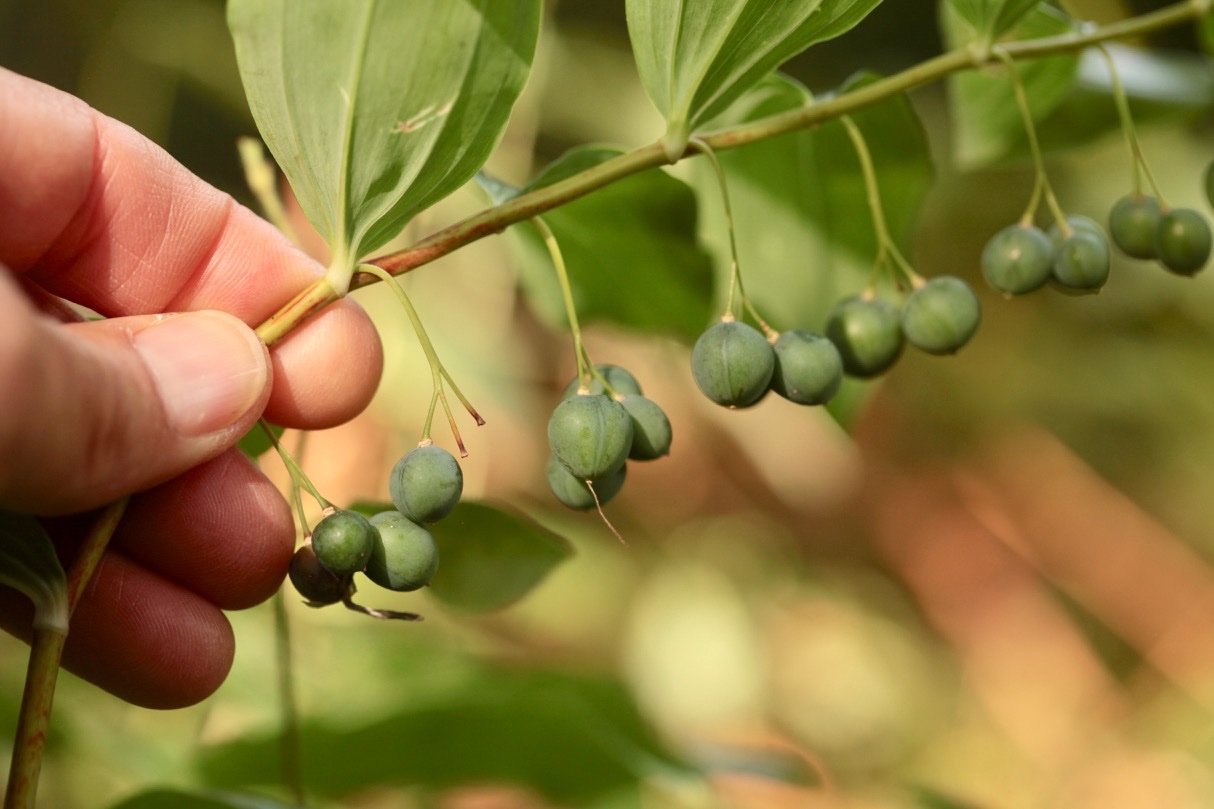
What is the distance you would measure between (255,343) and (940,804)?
3.09ft

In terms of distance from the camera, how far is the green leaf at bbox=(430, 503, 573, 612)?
86 cm

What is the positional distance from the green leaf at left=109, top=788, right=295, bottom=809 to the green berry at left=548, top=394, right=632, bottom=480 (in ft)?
1.40

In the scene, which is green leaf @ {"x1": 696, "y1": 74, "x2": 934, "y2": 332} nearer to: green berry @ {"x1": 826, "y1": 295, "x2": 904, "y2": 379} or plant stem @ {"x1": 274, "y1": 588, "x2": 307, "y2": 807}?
green berry @ {"x1": 826, "y1": 295, "x2": 904, "y2": 379}

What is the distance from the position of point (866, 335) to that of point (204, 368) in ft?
1.83

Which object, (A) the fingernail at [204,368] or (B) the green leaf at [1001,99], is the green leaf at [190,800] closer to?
(A) the fingernail at [204,368]

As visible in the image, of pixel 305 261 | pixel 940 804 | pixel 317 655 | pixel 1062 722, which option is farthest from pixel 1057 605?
pixel 305 261

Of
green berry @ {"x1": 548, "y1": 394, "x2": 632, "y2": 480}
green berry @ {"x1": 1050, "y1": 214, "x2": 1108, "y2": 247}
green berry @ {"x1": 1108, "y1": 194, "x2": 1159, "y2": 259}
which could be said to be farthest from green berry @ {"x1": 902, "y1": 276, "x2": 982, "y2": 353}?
green berry @ {"x1": 548, "y1": 394, "x2": 632, "y2": 480}

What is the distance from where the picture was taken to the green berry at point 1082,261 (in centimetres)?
85

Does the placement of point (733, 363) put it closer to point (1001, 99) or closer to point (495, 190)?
point (495, 190)

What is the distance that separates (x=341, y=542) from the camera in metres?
0.62

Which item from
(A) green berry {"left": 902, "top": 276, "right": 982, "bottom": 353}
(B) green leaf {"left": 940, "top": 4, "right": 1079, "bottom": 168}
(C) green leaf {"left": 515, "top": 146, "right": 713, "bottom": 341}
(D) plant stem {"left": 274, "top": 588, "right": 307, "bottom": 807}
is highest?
(B) green leaf {"left": 940, "top": 4, "right": 1079, "bottom": 168}

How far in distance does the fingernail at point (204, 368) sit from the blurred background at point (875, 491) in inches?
43.9

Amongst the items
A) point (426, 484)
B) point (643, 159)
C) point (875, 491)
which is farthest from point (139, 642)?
point (875, 491)

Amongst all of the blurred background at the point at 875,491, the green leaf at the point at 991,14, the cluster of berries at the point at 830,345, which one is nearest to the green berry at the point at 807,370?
the cluster of berries at the point at 830,345
